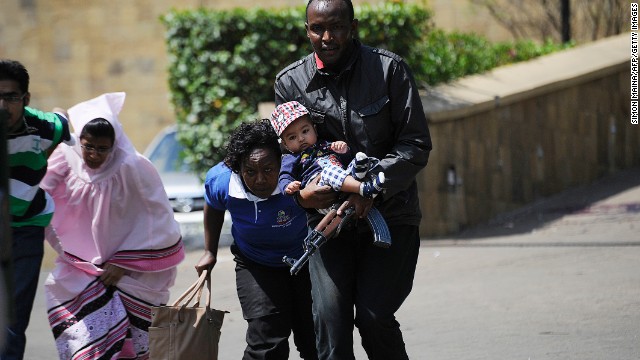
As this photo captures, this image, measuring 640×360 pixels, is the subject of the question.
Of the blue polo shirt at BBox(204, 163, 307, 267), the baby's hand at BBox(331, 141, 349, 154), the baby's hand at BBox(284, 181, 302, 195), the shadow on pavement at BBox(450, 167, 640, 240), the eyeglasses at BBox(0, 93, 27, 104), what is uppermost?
the eyeglasses at BBox(0, 93, 27, 104)

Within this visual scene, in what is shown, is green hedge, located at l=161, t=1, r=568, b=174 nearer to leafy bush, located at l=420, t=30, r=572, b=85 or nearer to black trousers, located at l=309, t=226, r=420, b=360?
leafy bush, located at l=420, t=30, r=572, b=85

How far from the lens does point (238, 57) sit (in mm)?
11484

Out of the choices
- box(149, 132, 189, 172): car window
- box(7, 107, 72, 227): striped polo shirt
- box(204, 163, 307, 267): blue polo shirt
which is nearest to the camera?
box(204, 163, 307, 267): blue polo shirt

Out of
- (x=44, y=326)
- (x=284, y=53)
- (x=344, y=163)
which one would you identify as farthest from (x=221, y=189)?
(x=284, y=53)

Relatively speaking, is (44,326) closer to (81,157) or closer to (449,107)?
(81,157)

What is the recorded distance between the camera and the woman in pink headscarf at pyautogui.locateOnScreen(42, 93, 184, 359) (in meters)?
6.26

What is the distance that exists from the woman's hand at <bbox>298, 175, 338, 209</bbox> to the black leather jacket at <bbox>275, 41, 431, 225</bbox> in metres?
0.21

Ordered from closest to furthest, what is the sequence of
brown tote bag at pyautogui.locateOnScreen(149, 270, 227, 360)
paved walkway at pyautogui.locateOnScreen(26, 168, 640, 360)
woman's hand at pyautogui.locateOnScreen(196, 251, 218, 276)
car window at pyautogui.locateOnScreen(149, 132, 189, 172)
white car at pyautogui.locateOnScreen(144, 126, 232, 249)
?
brown tote bag at pyautogui.locateOnScreen(149, 270, 227, 360), woman's hand at pyautogui.locateOnScreen(196, 251, 218, 276), paved walkway at pyautogui.locateOnScreen(26, 168, 640, 360), white car at pyautogui.locateOnScreen(144, 126, 232, 249), car window at pyautogui.locateOnScreen(149, 132, 189, 172)

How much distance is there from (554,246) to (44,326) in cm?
420

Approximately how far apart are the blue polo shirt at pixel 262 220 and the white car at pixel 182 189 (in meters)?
5.28

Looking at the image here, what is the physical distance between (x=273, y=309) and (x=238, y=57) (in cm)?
612

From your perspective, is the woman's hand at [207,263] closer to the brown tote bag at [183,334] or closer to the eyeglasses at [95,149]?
the brown tote bag at [183,334]

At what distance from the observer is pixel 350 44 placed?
16.4 feet

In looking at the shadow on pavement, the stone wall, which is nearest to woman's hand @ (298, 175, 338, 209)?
the stone wall
